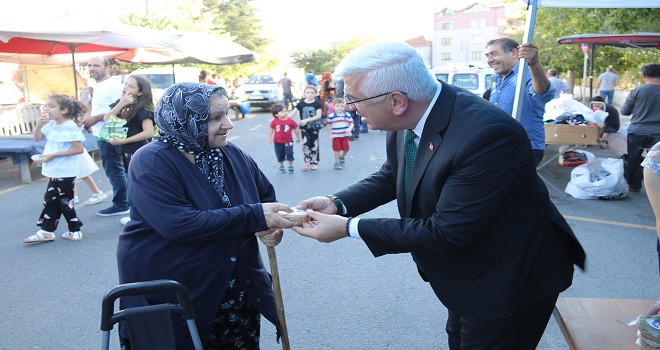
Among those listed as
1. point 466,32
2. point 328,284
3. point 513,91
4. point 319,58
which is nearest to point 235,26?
point 319,58

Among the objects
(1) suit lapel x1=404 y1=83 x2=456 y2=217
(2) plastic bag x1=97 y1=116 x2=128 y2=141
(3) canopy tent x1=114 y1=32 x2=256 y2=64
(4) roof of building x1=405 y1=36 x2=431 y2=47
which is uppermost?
(4) roof of building x1=405 y1=36 x2=431 y2=47

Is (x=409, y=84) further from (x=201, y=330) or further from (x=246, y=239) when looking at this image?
(x=201, y=330)

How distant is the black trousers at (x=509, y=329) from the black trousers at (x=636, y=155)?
256 inches

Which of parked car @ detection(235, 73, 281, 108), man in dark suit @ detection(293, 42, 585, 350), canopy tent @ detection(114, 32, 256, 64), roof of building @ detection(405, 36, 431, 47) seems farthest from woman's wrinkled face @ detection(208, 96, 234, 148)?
roof of building @ detection(405, 36, 431, 47)

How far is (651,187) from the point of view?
222 cm

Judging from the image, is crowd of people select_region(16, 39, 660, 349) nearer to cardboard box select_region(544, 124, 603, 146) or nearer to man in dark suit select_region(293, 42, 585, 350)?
man in dark suit select_region(293, 42, 585, 350)

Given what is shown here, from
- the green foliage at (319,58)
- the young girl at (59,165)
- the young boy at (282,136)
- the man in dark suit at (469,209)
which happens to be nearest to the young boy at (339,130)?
the young boy at (282,136)

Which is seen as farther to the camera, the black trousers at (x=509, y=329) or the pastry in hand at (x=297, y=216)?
the pastry in hand at (x=297, y=216)

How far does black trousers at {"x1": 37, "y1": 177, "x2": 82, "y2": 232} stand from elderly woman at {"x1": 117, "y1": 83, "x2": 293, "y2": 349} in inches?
156

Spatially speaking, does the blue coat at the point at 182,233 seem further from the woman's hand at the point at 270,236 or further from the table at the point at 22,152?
the table at the point at 22,152

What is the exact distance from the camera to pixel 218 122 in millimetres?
2350

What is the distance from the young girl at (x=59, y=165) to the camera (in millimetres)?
5797

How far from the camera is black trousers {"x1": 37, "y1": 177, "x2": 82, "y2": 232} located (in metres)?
5.78

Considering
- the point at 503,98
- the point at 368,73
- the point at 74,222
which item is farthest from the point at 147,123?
the point at 368,73
